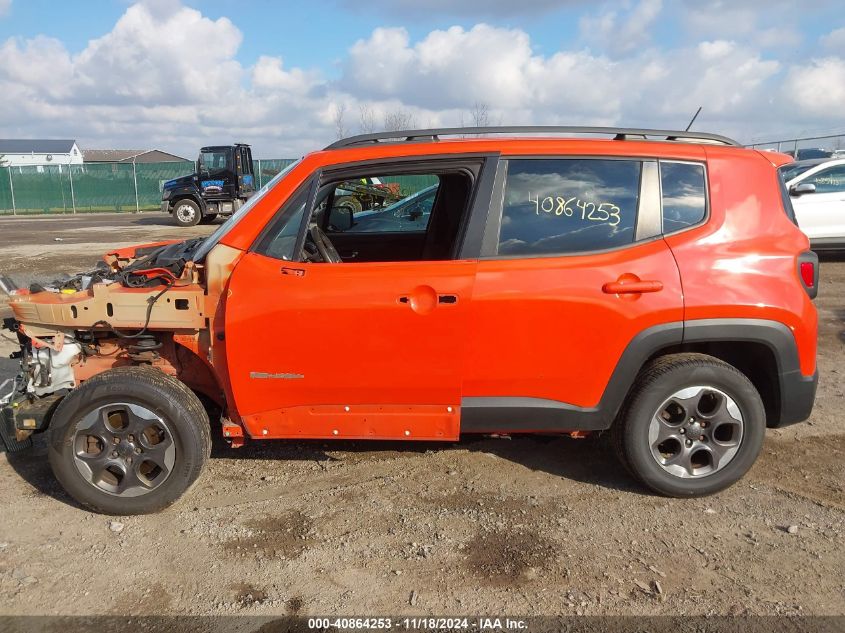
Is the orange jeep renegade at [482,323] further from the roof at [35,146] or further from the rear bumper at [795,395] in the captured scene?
the roof at [35,146]

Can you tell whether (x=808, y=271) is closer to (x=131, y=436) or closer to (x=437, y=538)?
(x=437, y=538)

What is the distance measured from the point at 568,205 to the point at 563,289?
0.47 meters

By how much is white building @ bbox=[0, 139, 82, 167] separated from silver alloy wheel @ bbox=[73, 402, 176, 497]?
7434 centimetres

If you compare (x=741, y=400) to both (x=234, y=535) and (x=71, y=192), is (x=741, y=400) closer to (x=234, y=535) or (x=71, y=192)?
(x=234, y=535)

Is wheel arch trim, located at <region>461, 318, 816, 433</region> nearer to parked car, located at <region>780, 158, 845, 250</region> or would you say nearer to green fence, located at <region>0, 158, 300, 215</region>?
parked car, located at <region>780, 158, 845, 250</region>

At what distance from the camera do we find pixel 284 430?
351cm

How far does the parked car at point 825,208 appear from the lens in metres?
10.6

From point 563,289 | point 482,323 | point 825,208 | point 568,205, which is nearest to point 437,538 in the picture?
point 482,323

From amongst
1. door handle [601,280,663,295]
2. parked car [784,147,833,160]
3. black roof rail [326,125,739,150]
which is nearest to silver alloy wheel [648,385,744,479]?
door handle [601,280,663,295]

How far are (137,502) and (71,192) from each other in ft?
109

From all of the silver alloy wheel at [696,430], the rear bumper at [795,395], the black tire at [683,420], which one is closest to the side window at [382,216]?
the black tire at [683,420]

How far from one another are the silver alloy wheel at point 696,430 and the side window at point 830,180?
9.07 metres

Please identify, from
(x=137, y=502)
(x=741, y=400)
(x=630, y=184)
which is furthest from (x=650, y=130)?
(x=137, y=502)

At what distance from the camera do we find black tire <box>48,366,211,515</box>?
3.39 metres
